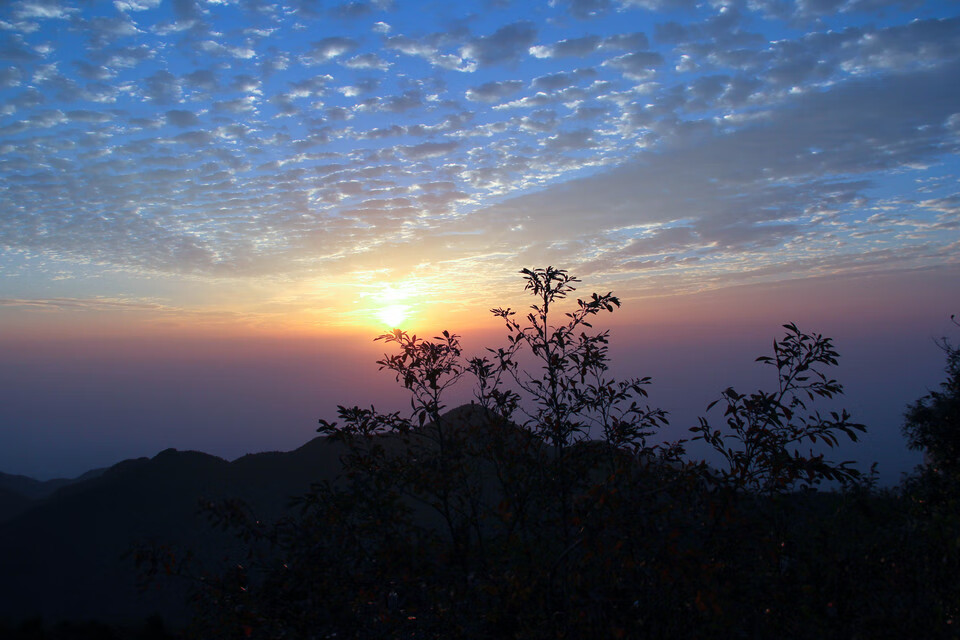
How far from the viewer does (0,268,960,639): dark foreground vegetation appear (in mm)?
4070

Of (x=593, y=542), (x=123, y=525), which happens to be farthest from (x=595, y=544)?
(x=123, y=525)

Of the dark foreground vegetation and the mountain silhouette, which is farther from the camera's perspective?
the mountain silhouette

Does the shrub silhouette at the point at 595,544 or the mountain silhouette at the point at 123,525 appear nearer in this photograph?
the shrub silhouette at the point at 595,544

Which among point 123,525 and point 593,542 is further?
point 123,525

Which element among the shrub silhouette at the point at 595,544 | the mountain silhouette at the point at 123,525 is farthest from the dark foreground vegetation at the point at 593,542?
the mountain silhouette at the point at 123,525

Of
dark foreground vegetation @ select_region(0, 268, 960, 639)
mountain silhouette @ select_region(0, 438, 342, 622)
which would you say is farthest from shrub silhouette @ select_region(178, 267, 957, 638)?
mountain silhouette @ select_region(0, 438, 342, 622)

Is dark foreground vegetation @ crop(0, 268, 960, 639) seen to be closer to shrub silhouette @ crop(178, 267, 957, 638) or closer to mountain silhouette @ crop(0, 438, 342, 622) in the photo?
shrub silhouette @ crop(178, 267, 957, 638)

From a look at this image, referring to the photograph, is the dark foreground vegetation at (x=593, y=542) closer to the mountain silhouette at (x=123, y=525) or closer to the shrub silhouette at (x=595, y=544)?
the shrub silhouette at (x=595, y=544)

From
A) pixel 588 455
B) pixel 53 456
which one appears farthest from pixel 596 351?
pixel 53 456

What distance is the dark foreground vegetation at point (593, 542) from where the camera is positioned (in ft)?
13.4

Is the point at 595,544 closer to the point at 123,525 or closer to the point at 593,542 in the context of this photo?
the point at 593,542

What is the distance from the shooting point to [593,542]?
13.4 feet

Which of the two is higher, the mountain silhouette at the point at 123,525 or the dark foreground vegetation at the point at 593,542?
the dark foreground vegetation at the point at 593,542

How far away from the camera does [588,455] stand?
594 centimetres
